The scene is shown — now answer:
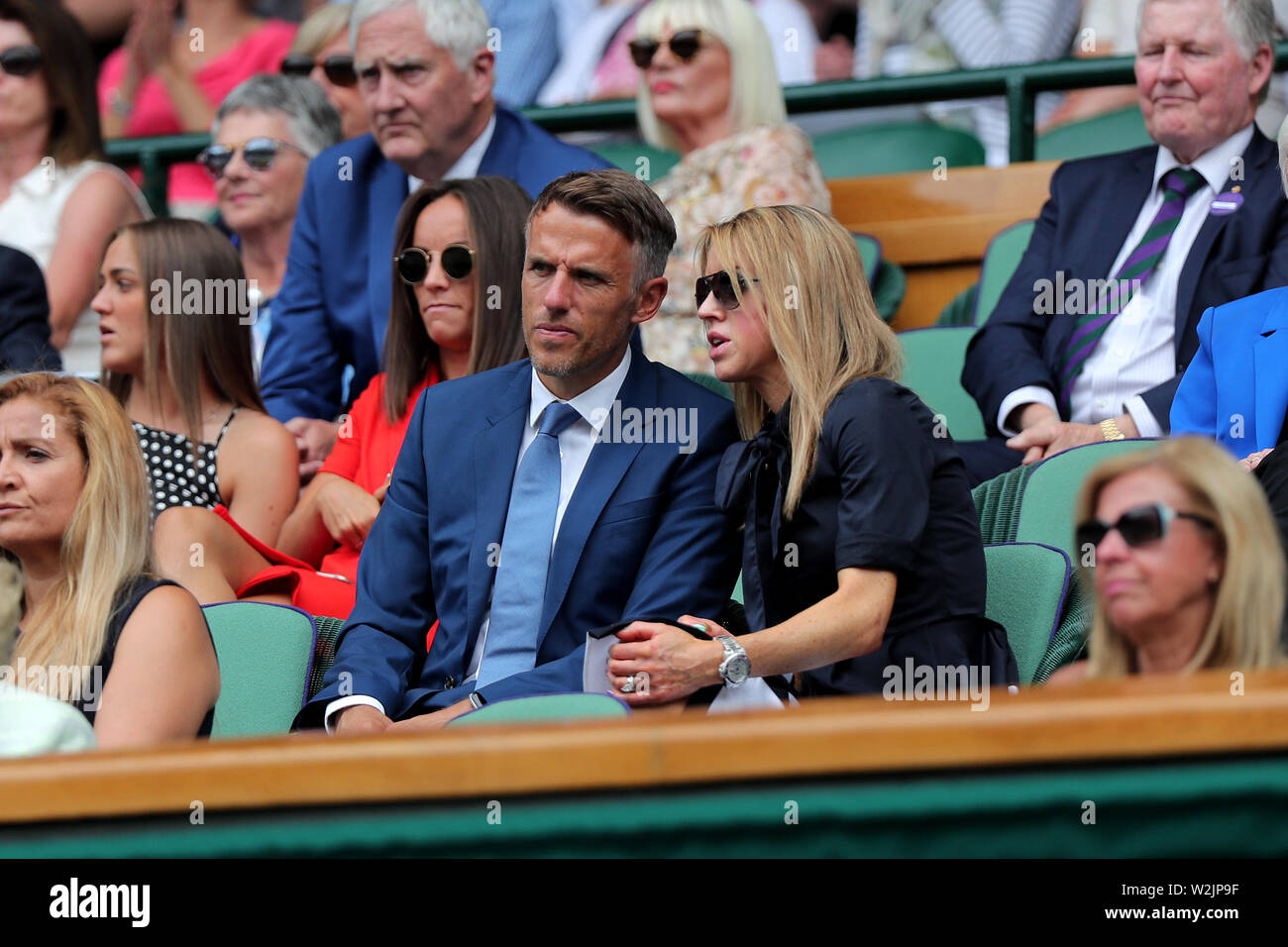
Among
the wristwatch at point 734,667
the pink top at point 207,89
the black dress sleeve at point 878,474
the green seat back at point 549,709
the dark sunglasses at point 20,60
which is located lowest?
the green seat back at point 549,709

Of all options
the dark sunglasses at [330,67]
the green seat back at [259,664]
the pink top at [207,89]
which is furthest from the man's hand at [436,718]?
the pink top at [207,89]

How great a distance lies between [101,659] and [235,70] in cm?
372

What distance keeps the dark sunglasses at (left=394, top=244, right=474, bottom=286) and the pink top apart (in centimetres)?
244

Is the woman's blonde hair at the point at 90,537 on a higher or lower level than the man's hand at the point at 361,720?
higher

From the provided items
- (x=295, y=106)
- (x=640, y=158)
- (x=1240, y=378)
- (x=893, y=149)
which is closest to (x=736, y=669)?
(x=1240, y=378)

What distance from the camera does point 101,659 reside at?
7.90 feet

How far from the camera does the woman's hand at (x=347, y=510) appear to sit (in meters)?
3.37

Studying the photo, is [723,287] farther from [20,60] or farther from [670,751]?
[20,60]

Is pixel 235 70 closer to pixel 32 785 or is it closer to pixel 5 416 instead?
pixel 5 416

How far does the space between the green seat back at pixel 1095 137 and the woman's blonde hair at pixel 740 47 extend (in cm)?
83

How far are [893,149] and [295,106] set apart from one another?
1575 millimetres

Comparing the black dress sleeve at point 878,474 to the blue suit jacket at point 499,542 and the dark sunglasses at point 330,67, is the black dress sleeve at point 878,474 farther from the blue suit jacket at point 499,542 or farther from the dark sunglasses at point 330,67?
the dark sunglasses at point 330,67

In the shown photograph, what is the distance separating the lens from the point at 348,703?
260 centimetres
